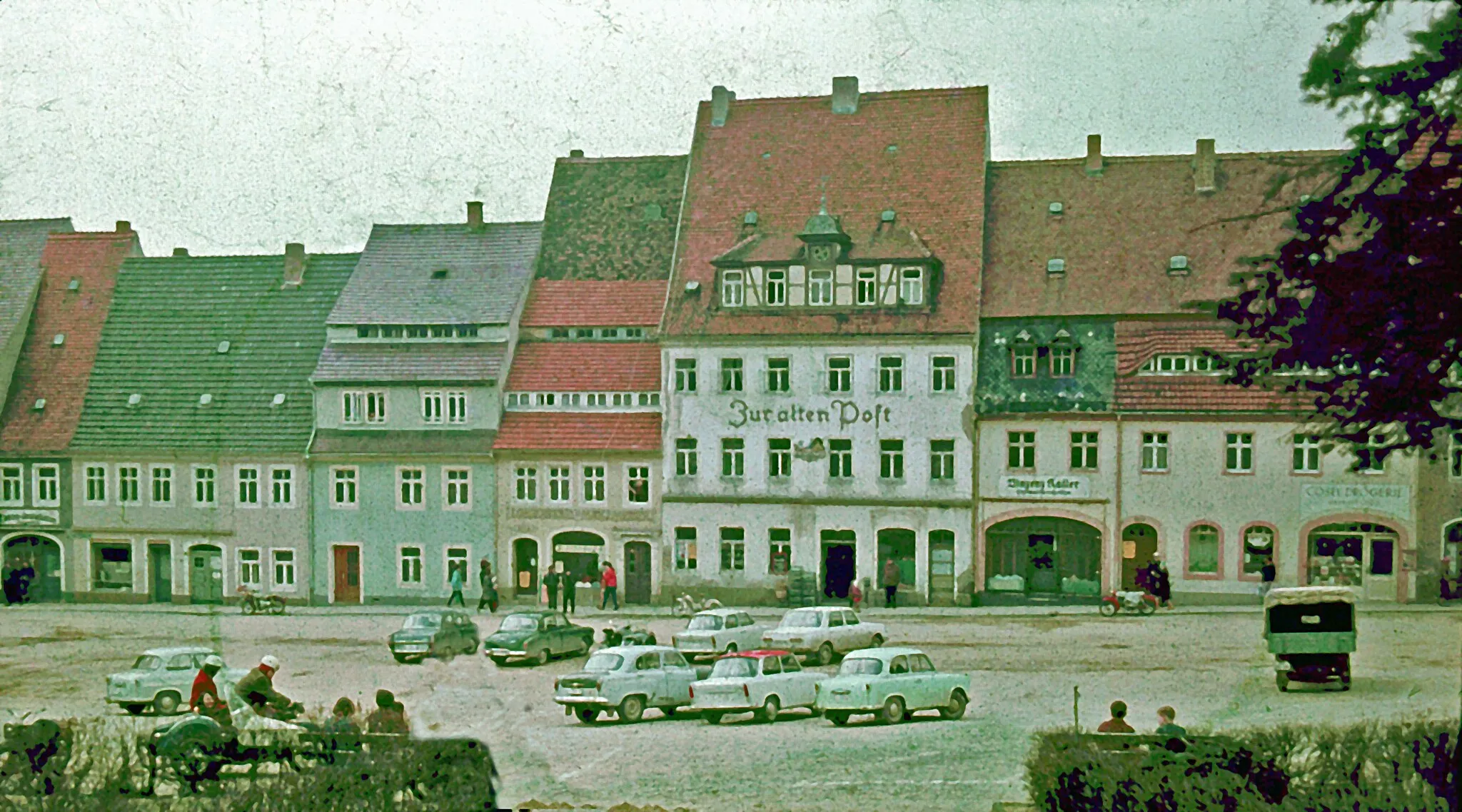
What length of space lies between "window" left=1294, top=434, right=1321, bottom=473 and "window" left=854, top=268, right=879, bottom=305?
400cm

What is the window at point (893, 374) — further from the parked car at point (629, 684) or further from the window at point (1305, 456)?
the window at point (1305, 456)

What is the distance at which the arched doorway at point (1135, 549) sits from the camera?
1103cm

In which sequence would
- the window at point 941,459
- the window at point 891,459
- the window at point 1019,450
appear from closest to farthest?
the window at point 1019,450 < the window at point 941,459 < the window at point 891,459

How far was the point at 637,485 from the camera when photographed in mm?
12688

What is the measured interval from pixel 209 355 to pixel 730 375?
15.0ft

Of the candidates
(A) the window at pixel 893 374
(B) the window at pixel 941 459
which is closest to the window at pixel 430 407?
(A) the window at pixel 893 374

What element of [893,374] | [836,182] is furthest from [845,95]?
[893,374]

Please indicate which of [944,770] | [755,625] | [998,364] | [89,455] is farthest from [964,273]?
[89,455]

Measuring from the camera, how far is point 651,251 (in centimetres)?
1273

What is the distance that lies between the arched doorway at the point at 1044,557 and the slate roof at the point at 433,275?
15.0 ft

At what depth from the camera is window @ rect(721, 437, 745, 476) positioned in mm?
12391

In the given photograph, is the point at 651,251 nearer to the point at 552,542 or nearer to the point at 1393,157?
the point at 552,542

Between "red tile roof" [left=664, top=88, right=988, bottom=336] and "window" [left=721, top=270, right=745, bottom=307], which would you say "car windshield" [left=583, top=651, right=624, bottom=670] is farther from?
"window" [left=721, top=270, right=745, bottom=307]

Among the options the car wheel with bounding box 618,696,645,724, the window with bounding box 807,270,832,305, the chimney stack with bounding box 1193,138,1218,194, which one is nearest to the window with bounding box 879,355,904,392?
the window with bounding box 807,270,832,305
